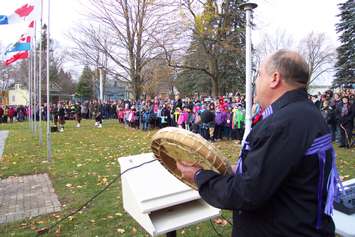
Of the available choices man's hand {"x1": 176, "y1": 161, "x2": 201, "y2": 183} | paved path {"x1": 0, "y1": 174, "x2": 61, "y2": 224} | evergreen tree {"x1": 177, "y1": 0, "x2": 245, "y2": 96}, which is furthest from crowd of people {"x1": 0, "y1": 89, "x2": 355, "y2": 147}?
evergreen tree {"x1": 177, "y1": 0, "x2": 245, "y2": 96}

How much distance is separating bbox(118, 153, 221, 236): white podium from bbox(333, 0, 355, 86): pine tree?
31982 mm

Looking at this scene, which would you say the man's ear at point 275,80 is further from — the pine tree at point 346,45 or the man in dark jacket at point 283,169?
the pine tree at point 346,45

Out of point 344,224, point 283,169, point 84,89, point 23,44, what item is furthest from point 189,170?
point 84,89

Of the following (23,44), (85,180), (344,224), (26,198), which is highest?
(23,44)

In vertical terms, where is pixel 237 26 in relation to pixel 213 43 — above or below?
above

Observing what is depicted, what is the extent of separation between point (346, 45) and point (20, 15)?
1175 inches

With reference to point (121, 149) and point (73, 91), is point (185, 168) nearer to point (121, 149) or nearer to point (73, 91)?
point (121, 149)

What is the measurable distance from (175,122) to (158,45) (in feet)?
Answer: 27.1

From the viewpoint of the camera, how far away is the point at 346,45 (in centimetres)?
3119

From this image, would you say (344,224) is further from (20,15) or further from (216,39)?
(216,39)

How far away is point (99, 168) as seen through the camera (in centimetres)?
816

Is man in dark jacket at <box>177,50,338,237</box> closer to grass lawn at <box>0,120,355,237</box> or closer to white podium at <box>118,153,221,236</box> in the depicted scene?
white podium at <box>118,153,221,236</box>

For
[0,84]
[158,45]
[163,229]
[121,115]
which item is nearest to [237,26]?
[158,45]

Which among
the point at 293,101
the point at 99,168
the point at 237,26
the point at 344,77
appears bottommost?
the point at 99,168
